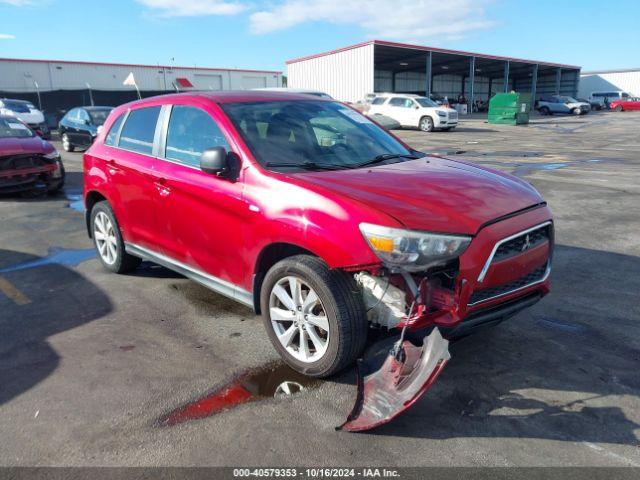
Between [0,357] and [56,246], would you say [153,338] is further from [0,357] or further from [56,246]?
[56,246]

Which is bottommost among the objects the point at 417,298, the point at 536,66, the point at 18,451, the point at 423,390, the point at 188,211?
the point at 18,451

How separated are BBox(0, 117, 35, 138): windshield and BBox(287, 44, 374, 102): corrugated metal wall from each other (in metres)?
30.0

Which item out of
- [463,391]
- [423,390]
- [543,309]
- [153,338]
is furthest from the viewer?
[543,309]

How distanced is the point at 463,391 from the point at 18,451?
2.50m

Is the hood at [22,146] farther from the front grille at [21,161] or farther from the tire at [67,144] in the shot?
the tire at [67,144]

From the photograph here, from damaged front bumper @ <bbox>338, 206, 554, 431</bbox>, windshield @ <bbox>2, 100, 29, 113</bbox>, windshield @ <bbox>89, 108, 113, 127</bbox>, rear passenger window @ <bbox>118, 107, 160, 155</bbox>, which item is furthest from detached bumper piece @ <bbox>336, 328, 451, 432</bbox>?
windshield @ <bbox>2, 100, 29, 113</bbox>

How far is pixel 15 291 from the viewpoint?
515cm

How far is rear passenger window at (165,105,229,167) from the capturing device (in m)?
4.03

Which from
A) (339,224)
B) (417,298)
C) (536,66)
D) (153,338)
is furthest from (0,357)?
(536,66)

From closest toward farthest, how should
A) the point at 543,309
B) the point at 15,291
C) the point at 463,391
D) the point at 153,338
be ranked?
1. the point at 463,391
2. the point at 153,338
3. the point at 543,309
4. the point at 15,291

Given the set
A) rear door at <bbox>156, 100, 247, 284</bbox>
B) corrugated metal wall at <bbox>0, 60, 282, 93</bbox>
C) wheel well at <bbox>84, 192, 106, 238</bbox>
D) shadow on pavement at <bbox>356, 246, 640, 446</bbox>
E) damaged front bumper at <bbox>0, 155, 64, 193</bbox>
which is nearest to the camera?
shadow on pavement at <bbox>356, 246, 640, 446</bbox>

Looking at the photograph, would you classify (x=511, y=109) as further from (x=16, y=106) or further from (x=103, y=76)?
(x=103, y=76)

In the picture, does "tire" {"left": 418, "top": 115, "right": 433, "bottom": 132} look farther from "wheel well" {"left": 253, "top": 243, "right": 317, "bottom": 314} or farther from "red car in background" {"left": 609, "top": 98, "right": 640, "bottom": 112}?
"red car in background" {"left": 609, "top": 98, "right": 640, "bottom": 112}

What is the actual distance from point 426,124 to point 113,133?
81.3 feet
